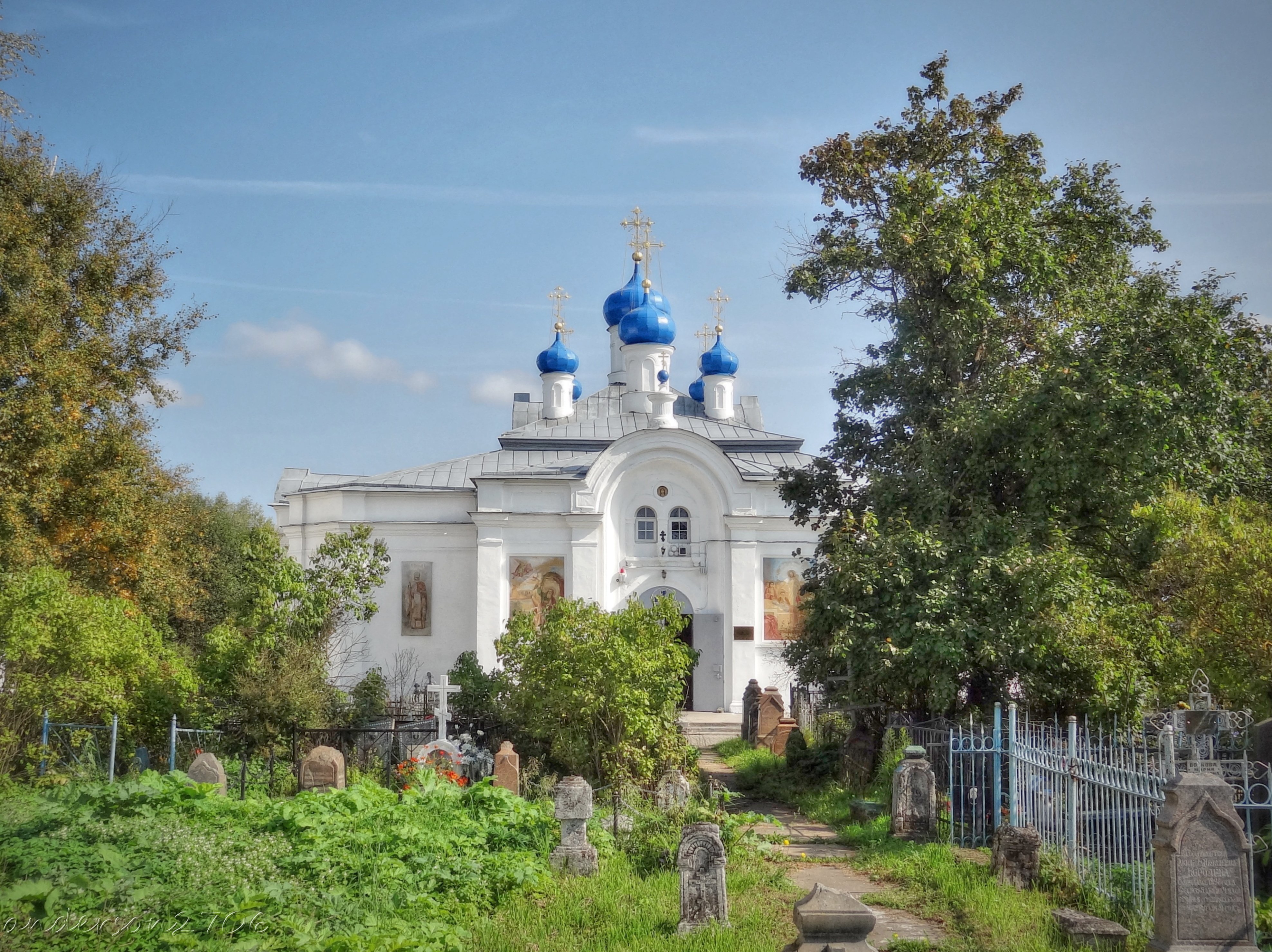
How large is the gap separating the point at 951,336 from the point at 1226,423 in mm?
3239

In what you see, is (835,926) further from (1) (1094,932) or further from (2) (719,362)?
(2) (719,362)

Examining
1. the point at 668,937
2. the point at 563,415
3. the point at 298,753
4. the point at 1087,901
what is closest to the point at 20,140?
the point at 298,753

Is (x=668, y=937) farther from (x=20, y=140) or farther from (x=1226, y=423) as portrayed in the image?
(x=20, y=140)

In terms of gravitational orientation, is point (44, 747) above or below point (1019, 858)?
above

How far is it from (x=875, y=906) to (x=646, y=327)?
2252 centimetres

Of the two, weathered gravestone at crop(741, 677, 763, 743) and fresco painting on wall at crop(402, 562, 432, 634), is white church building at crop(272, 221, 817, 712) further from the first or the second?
weathered gravestone at crop(741, 677, 763, 743)

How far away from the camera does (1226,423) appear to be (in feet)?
41.8

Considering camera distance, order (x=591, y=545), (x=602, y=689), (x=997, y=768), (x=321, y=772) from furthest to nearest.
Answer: (x=591, y=545) < (x=602, y=689) < (x=321, y=772) < (x=997, y=768)

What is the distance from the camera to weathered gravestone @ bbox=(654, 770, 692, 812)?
9266 mm

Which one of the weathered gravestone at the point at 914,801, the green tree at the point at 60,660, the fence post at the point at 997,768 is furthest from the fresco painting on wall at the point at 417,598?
the fence post at the point at 997,768

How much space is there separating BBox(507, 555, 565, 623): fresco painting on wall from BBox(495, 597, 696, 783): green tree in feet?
37.2

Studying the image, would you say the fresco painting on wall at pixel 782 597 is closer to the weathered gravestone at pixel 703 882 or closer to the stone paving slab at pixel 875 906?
the stone paving slab at pixel 875 906

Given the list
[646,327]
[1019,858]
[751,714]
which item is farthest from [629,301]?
[1019,858]

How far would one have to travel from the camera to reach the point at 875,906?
7633 mm
